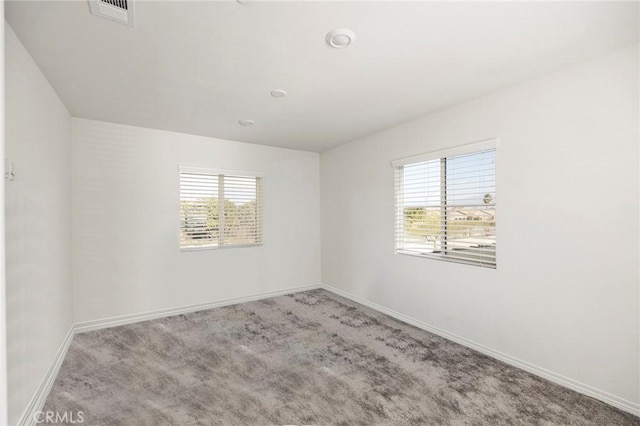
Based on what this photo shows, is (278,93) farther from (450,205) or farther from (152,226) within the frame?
(152,226)

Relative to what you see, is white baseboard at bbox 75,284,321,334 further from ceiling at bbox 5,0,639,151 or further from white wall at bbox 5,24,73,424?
ceiling at bbox 5,0,639,151

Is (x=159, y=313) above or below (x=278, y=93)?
below

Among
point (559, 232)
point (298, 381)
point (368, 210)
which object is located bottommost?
point (298, 381)

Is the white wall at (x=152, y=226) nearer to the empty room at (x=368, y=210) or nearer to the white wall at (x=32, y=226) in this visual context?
the empty room at (x=368, y=210)

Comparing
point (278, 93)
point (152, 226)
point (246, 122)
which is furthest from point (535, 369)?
point (152, 226)

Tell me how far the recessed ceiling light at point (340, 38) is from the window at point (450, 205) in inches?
66.9

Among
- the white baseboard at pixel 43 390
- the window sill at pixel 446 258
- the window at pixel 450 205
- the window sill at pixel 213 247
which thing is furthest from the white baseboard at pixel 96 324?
the window at pixel 450 205

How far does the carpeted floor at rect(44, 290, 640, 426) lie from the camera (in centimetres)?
208

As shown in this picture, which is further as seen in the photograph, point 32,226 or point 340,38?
point 32,226

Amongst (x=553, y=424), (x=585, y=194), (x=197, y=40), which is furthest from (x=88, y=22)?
(x=553, y=424)

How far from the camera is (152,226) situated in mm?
3930

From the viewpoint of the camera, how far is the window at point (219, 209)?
420 centimetres

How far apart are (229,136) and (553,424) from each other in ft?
14.1

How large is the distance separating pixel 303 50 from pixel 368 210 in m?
2.61
